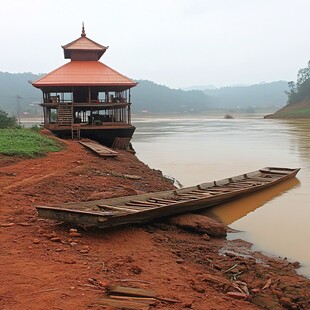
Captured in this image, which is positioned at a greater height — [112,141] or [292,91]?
[292,91]

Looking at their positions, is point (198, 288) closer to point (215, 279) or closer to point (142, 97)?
point (215, 279)

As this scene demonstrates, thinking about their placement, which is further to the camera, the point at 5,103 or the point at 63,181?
the point at 5,103

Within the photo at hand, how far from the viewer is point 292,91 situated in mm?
94562

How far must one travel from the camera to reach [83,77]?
886 inches

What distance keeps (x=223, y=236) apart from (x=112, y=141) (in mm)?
14827

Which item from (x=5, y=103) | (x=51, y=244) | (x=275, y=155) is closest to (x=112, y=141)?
(x=275, y=155)

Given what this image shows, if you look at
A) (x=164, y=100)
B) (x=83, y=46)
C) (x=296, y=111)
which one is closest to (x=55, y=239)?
(x=83, y=46)

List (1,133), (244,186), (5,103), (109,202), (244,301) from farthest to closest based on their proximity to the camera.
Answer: (5,103), (1,133), (244,186), (109,202), (244,301)

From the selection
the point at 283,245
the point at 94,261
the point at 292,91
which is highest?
the point at 292,91

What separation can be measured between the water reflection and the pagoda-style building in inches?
409

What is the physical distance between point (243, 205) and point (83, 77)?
14610mm

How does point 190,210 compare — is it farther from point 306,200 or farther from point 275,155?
point 275,155

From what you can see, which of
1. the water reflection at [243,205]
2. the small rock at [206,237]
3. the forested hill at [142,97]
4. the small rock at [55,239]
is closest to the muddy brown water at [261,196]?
the water reflection at [243,205]

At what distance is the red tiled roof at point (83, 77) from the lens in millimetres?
21734
